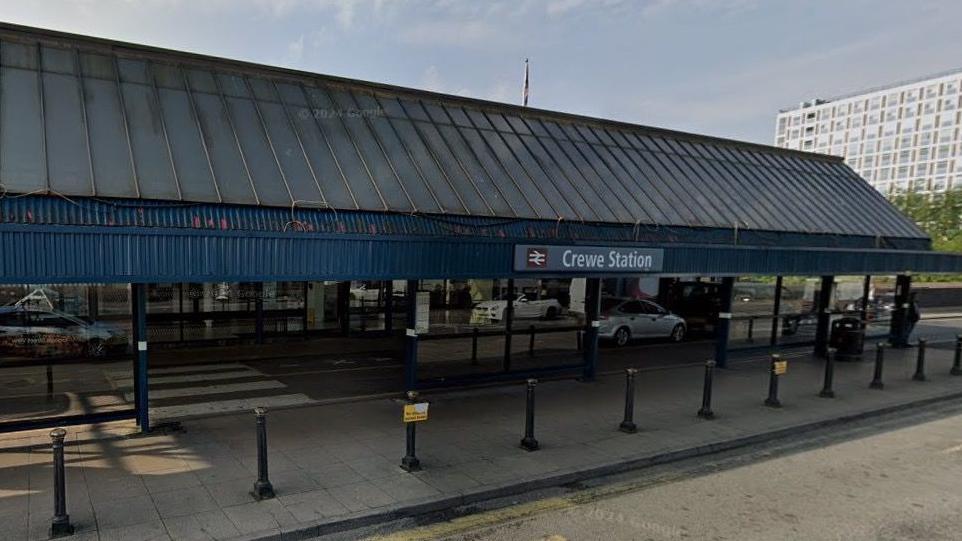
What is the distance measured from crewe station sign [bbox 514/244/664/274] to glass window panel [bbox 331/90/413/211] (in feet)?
6.92

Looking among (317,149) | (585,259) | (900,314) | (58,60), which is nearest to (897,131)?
(900,314)

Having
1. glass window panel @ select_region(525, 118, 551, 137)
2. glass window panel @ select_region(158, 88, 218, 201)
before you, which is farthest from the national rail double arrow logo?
glass window panel @ select_region(158, 88, 218, 201)

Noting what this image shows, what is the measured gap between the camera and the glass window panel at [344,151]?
9.06 m

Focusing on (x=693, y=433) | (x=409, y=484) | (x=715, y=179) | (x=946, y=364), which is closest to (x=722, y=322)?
(x=715, y=179)

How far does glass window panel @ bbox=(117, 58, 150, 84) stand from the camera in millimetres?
8867

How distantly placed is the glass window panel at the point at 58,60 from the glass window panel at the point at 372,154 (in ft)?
13.2

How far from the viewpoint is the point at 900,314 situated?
19000 millimetres

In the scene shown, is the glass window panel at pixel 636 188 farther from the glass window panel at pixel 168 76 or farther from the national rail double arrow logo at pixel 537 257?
the glass window panel at pixel 168 76

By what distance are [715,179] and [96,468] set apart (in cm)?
1435

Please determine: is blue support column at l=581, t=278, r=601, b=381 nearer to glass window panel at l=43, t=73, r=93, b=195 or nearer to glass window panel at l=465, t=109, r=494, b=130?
glass window panel at l=465, t=109, r=494, b=130

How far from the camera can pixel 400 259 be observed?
860cm

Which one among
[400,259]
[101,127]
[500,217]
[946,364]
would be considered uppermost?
[101,127]

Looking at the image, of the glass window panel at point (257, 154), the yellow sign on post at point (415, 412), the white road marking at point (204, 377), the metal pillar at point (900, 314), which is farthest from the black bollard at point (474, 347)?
the metal pillar at point (900, 314)

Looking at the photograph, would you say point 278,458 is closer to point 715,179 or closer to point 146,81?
point 146,81
